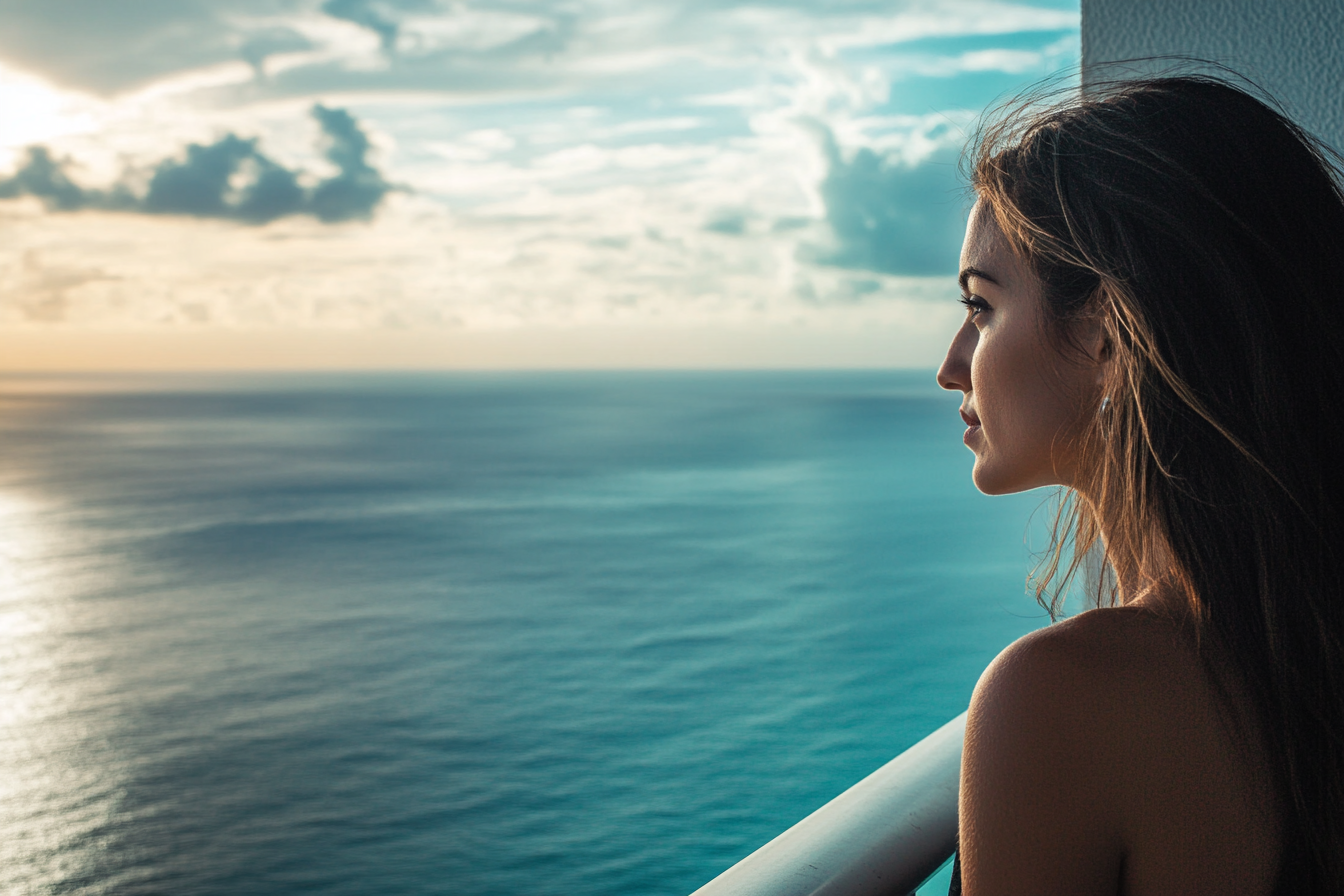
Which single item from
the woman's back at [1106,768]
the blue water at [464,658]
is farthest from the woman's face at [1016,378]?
the blue water at [464,658]

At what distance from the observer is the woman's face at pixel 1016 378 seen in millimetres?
551

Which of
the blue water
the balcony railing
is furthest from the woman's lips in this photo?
the blue water

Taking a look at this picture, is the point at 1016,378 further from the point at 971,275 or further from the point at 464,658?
the point at 464,658

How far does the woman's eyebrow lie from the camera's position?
23.0 inches

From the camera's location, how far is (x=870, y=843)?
577 millimetres

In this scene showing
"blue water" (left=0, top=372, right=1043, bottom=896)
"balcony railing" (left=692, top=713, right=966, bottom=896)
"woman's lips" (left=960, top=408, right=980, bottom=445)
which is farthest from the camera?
"blue water" (left=0, top=372, right=1043, bottom=896)

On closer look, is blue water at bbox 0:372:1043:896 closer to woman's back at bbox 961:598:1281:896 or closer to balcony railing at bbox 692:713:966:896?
balcony railing at bbox 692:713:966:896

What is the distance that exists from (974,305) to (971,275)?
0.07 feet

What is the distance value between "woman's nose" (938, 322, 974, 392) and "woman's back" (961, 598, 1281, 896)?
0.23m

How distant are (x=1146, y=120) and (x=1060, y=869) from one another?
0.38 metres

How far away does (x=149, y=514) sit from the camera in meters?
35.9

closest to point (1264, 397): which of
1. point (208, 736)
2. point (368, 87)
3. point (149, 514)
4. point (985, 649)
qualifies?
point (208, 736)

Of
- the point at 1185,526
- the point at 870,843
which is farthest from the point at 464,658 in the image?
the point at 1185,526

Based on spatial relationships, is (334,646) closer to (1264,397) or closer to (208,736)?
(208,736)
